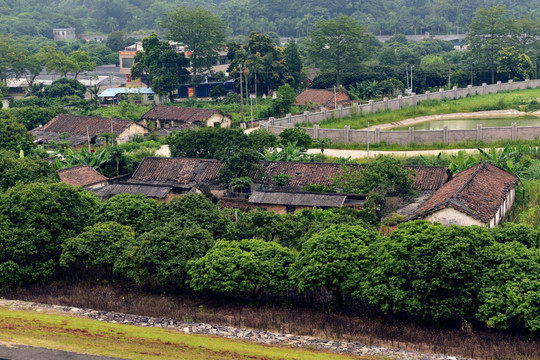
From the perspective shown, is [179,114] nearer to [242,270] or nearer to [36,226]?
[36,226]

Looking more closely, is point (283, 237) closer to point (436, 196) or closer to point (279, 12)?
point (436, 196)

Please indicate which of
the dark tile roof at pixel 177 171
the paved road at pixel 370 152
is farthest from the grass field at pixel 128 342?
the paved road at pixel 370 152

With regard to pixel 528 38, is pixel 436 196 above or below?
below

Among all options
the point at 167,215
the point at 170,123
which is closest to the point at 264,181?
the point at 167,215

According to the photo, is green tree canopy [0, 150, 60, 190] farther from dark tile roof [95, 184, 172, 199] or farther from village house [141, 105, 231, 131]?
village house [141, 105, 231, 131]

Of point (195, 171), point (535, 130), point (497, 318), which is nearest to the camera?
point (497, 318)

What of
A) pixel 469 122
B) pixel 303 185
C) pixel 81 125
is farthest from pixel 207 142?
pixel 469 122
